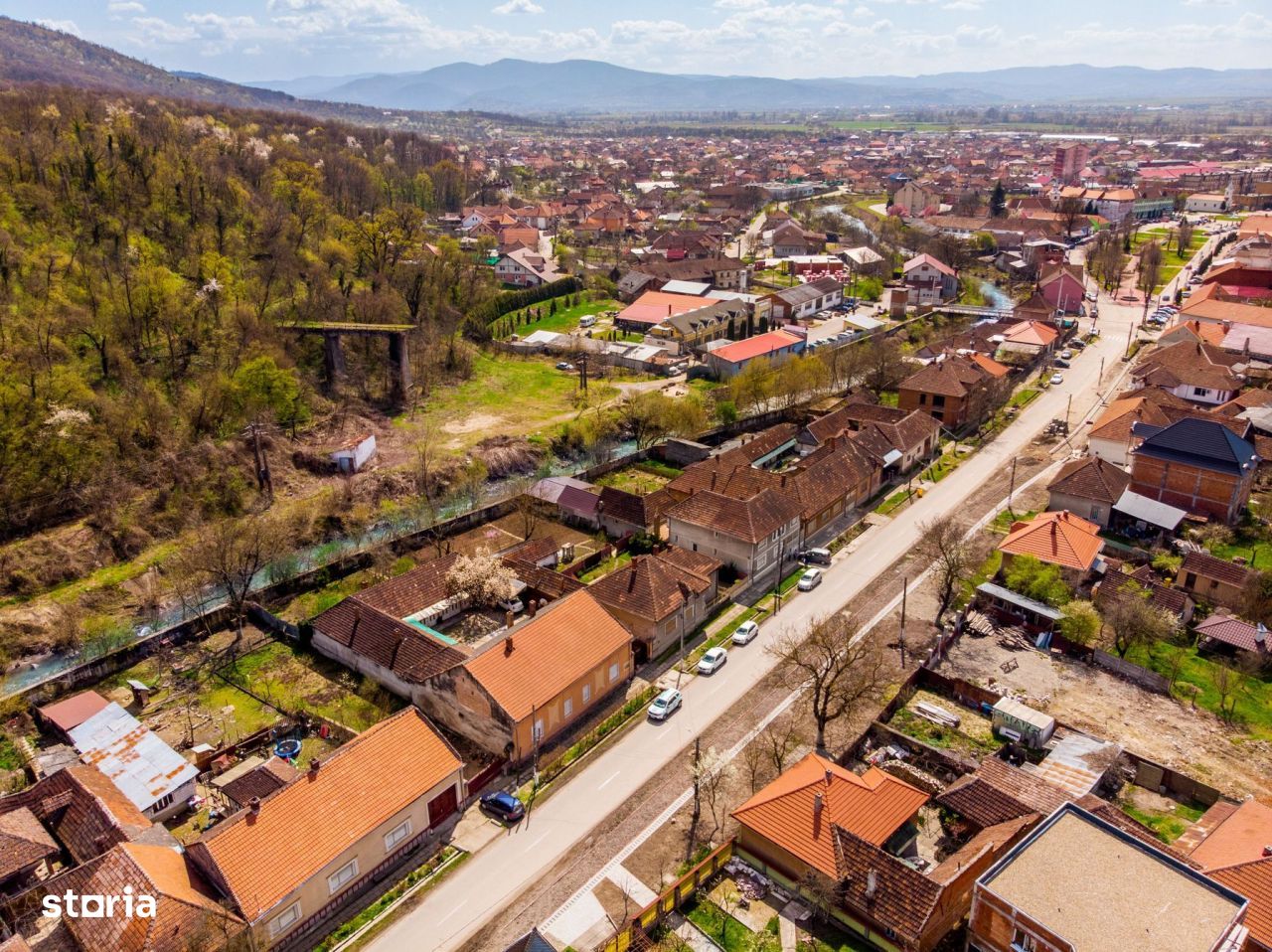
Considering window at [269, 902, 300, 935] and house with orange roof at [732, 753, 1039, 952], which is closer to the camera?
house with orange roof at [732, 753, 1039, 952]

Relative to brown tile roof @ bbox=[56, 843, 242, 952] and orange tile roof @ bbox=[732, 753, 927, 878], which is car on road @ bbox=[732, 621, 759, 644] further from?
brown tile roof @ bbox=[56, 843, 242, 952]

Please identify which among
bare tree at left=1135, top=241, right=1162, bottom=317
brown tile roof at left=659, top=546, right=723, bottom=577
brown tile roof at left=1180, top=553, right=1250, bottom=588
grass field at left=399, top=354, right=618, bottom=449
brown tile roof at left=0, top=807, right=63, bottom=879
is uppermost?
bare tree at left=1135, top=241, right=1162, bottom=317

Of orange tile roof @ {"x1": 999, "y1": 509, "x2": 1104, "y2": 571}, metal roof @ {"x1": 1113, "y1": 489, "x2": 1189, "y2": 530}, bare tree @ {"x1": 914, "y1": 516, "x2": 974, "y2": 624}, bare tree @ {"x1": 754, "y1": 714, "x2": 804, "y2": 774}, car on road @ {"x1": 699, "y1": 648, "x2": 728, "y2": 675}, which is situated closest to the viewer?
bare tree @ {"x1": 754, "y1": 714, "x2": 804, "y2": 774}

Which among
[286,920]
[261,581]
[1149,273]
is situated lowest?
[261,581]

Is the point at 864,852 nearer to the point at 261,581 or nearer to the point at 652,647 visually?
the point at 652,647

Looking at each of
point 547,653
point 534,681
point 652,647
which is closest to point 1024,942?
point 534,681

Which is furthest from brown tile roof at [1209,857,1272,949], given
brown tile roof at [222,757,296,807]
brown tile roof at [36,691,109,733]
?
brown tile roof at [36,691,109,733]

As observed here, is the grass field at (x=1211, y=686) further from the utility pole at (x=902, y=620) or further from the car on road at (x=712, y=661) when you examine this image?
the car on road at (x=712, y=661)
